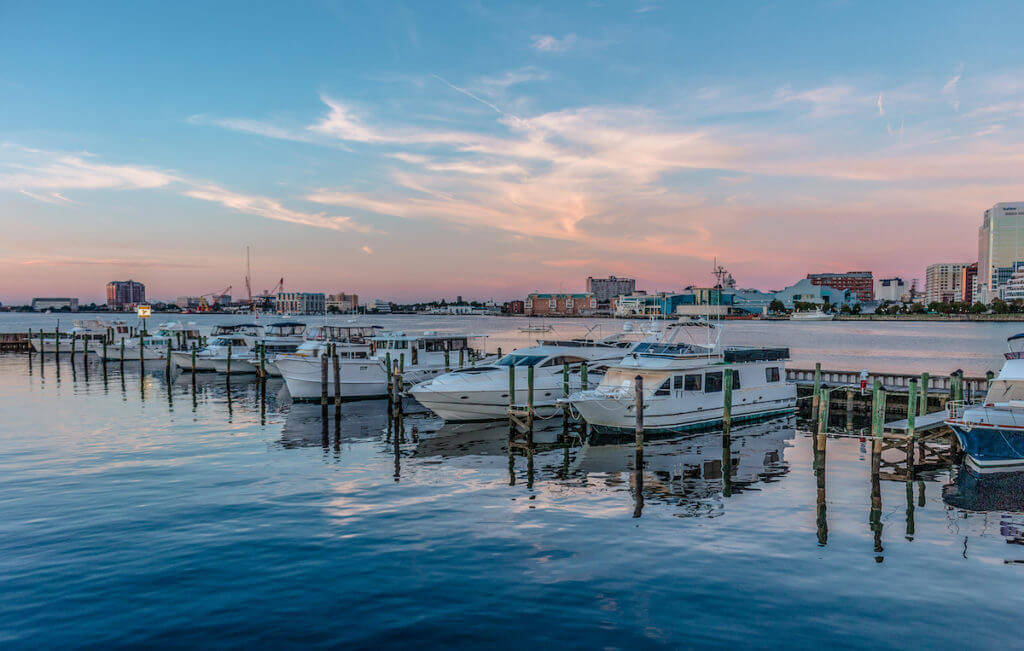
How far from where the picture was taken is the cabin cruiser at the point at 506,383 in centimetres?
2939

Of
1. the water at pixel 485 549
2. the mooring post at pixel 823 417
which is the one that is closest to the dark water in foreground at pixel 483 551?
the water at pixel 485 549

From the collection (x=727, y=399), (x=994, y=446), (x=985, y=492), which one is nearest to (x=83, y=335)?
(x=727, y=399)

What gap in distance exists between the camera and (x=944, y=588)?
11922 millimetres

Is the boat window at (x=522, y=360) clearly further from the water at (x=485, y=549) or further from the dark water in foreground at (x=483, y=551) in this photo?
the dark water in foreground at (x=483, y=551)

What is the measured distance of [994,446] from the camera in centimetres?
1945

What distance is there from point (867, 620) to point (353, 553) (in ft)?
32.0

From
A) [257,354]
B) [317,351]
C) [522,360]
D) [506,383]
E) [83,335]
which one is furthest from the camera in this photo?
[83,335]

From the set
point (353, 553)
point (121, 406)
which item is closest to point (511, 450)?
point (353, 553)

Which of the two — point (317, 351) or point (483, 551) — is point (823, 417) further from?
point (317, 351)

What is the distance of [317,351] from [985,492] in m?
35.0

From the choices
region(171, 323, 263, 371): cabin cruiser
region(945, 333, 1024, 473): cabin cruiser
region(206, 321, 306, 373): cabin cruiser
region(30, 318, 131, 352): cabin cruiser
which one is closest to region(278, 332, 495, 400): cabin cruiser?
region(206, 321, 306, 373): cabin cruiser

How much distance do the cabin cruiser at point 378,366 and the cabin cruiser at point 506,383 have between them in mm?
5700

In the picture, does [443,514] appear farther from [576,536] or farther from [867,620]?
[867,620]

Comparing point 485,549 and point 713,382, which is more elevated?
point 713,382
